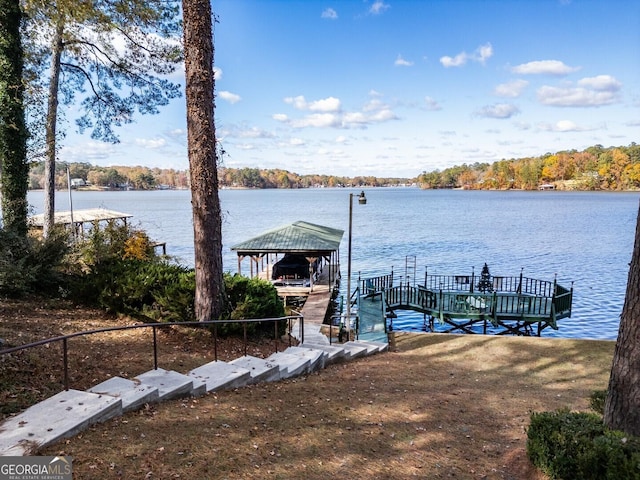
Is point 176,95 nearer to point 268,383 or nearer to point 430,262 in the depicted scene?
point 268,383

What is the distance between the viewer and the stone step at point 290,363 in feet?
20.1

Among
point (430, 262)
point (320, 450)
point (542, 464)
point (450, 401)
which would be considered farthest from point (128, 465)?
point (430, 262)

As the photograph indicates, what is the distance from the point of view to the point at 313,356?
6969mm

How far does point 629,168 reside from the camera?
91.8 meters

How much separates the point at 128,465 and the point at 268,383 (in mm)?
2685

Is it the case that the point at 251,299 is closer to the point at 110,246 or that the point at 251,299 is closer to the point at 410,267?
the point at 110,246

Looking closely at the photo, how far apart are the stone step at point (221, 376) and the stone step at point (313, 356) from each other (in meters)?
1.61

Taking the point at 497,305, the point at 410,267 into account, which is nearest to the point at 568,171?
the point at 410,267

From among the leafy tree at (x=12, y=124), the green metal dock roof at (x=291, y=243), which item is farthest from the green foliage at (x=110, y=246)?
the green metal dock roof at (x=291, y=243)

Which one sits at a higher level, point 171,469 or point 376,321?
point 171,469

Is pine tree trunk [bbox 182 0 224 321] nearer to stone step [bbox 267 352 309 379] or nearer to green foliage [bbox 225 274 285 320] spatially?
green foliage [bbox 225 274 285 320]

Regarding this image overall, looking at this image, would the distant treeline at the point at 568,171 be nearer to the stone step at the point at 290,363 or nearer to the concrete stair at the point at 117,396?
the stone step at the point at 290,363

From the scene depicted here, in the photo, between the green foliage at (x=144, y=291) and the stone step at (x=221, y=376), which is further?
the green foliage at (x=144, y=291)

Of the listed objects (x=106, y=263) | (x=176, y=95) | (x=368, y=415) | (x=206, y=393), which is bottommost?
(x=368, y=415)
